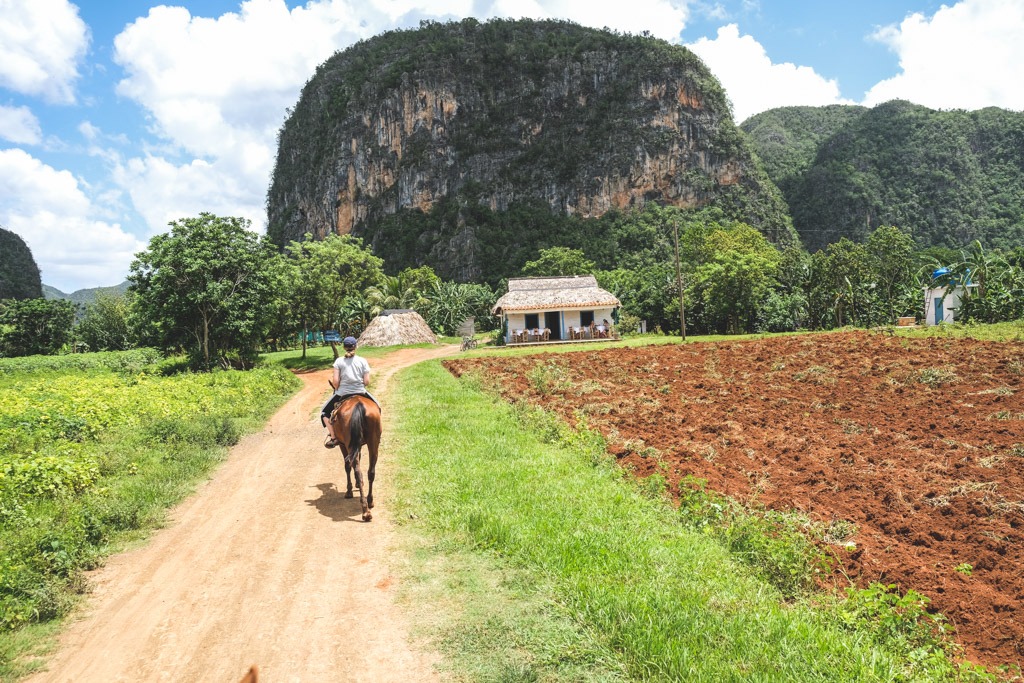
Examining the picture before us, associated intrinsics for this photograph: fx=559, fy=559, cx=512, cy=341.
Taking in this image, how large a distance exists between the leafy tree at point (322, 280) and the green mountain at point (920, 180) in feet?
278

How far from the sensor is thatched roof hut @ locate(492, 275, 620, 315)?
1506 inches

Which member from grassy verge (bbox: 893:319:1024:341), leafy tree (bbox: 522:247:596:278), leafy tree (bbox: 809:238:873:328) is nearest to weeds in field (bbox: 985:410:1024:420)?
grassy verge (bbox: 893:319:1024:341)

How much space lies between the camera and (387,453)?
32.3ft

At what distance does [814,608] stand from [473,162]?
115m

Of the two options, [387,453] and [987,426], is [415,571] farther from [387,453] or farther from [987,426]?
[987,426]

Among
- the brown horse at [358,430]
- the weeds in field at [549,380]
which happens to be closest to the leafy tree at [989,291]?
the weeds in field at [549,380]

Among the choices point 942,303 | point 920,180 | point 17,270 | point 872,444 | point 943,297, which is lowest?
point 872,444

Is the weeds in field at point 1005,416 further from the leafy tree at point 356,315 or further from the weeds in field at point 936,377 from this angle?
the leafy tree at point 356,315

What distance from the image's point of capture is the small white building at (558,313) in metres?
38.0

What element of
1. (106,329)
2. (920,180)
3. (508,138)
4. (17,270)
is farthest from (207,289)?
(920,180)

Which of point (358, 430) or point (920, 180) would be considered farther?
point (920, 180)

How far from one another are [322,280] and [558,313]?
1647 cm

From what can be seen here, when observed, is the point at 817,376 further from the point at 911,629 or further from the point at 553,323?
the point at 553,323

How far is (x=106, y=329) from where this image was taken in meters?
61.9
